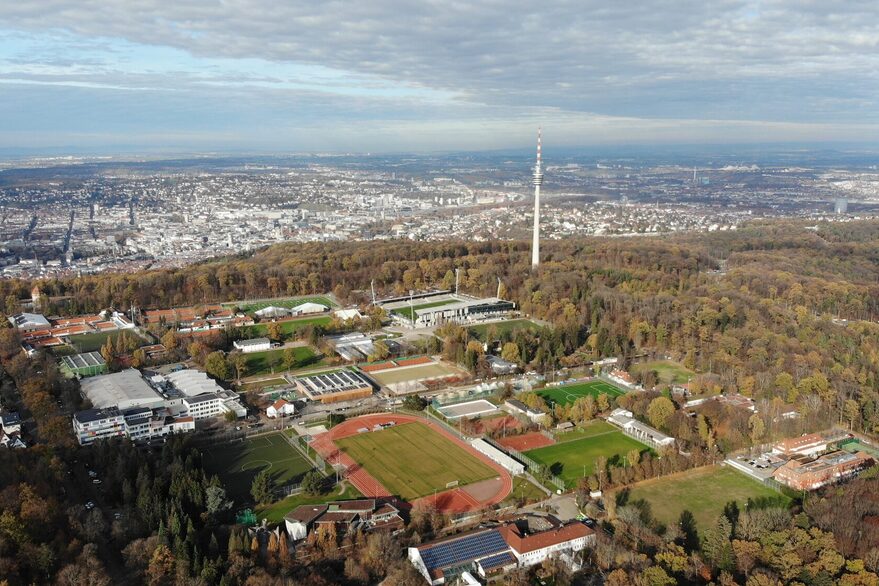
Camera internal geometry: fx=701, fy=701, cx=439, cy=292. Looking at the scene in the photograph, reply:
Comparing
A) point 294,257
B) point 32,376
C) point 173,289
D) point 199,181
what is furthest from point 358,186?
point 32,376

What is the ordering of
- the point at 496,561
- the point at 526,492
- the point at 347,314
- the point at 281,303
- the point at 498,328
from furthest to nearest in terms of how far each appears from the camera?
the point at 281,303
the point at 347,314
the point at 498,328
the point at 526,492
the point at 496,561

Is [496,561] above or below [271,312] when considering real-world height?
below

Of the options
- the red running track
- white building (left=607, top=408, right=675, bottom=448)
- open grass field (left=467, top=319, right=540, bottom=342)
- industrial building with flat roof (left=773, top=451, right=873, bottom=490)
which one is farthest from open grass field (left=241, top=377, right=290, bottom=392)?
industrial building with flat roof (left=773, top=451, right=873, bottom=490)

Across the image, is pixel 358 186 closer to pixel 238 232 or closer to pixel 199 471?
pixel 238 232

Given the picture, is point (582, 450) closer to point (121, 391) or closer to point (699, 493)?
point (699, 493)

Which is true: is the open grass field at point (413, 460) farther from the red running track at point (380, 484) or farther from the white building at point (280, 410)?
the white building at point (280, 410)

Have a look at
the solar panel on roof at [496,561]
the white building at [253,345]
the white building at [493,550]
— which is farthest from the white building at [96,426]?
the solar panel on roof at [496,561]

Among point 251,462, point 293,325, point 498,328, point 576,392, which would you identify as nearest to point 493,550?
point 251,462

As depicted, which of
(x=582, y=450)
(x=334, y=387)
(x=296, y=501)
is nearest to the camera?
(x=296, y=501)
